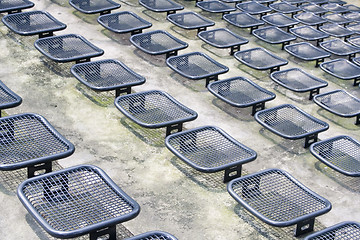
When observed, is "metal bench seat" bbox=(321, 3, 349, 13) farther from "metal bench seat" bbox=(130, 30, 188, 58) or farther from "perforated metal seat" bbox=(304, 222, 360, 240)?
"perforated metal seat" bbox=(304, 222, 360, 240)

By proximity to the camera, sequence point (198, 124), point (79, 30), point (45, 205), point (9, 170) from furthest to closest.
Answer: point (79, 30) → point (198, 124) → point (9, 170) → point (45, 205)

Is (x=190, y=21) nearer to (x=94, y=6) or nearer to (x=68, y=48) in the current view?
(x=94, y=6)

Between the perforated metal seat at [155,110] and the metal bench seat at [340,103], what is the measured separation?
233 cm

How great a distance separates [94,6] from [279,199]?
6712 millimetres

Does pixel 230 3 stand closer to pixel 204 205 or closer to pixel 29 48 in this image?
pixel 29 48

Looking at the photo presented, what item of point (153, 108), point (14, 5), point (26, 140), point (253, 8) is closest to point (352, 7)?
point (253, 8)

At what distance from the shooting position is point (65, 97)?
9.10m

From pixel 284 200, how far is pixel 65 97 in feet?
12.9

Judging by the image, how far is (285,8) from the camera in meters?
14.0

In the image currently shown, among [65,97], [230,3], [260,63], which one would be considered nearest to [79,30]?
[65,97]

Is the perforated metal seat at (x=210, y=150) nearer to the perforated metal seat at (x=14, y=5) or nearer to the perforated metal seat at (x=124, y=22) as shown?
the perforated metal seat at (x=124, y=22)

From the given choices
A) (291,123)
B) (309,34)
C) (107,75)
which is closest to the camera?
(291,123)

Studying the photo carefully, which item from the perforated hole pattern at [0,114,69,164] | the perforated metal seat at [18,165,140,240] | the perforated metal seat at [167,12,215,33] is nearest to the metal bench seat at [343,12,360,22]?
the perforated metal seat at [167,12,215,33]

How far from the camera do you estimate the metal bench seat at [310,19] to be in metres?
13.3
